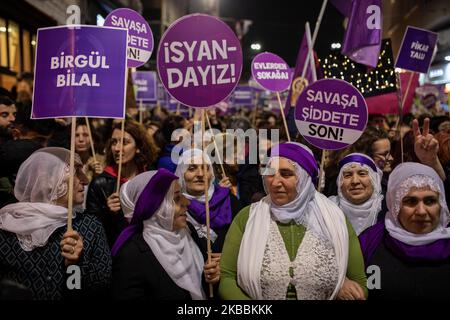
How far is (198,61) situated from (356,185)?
5.97 ft

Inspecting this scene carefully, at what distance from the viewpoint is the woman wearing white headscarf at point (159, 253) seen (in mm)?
3455

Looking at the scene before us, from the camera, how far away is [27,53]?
57.5 feet

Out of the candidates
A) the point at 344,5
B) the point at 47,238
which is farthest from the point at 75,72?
the point at 344,5

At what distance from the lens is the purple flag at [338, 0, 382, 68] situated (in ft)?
21.5

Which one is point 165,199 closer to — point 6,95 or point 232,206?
point 232,206

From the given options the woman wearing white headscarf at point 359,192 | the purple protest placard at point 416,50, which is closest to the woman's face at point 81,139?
the woman wearing white headscarf at point 359,192

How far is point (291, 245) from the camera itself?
3.36 m

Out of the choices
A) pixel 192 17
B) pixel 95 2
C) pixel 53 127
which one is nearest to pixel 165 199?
pixel 192 17

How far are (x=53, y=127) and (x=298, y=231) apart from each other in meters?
3.63

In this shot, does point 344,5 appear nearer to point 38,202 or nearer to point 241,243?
point 241,243

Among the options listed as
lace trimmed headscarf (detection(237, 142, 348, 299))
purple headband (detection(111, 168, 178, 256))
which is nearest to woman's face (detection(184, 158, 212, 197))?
purple headband (detection(111, 168, 178, 256))

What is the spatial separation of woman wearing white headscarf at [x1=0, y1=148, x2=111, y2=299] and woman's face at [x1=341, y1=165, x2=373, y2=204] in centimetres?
225

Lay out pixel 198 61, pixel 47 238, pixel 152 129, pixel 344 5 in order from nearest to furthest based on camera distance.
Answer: pixel 47 238
pixel 198 61
pixel 344 5
pixel 152 129

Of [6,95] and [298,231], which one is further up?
[6,95]
